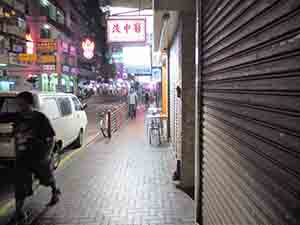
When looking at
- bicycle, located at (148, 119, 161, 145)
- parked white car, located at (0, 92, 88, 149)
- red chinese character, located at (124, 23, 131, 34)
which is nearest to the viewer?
parked white car, located at (0, 92, 88, 149)

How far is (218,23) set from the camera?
133 inches

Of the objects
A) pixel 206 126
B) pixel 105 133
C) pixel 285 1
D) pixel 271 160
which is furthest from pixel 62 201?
pixel 105 133

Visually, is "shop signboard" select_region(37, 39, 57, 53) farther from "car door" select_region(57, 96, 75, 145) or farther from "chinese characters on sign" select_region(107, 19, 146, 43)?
"car door" select_region(57, 96, 75, 145)

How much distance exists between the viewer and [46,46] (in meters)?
18.9

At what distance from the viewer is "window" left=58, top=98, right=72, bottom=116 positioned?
9111mm

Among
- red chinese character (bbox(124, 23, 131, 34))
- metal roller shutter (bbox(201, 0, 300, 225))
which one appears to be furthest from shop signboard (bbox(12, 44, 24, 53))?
→ metal roller shutter (bbox(201, 0, 300, 225))

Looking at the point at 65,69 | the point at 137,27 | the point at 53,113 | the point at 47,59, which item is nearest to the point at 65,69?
the point at 65,69

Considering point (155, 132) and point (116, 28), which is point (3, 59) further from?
point (155, 132)

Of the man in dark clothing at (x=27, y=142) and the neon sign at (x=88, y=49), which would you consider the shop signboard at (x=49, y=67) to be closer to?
the neon sign at (x=88, y=49)

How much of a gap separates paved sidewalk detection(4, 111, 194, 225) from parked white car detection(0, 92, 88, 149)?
0.90m

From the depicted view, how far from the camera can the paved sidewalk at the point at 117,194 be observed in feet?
16.5

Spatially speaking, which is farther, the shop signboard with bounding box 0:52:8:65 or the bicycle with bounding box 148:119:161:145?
the shop signboard with bounding box 0:52:8:65

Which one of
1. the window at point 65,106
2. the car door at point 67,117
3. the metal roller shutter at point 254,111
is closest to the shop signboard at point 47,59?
the car door at point 67,117

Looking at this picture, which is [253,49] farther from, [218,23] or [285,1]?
[218,23]
